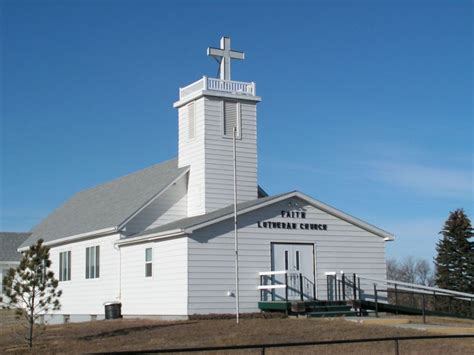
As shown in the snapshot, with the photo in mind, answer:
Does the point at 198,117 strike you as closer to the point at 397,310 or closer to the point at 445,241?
the point at 397,310

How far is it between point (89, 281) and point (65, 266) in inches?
130

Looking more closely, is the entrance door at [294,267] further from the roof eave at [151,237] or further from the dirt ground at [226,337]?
the roof eave at [151,237]

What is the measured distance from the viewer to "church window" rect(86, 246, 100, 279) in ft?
110

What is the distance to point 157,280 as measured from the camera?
29.0 m

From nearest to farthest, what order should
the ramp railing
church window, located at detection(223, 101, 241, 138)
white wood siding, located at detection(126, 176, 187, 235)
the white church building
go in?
the white church building, the ramp railing, white wood siding, located at detection(126, 176, 187, 235), church window, located at detection(223, 101, 241, 138)

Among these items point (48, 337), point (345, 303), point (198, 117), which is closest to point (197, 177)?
point (198, 117)

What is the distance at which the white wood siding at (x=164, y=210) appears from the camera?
3188 cm

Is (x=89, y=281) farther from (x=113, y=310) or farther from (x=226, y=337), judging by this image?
(x=226, y=337)

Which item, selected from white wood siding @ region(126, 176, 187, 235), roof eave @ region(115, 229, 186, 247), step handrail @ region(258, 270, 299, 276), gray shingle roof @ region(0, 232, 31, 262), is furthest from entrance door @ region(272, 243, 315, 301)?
gray shingle roof @ region(0, 232, 31, 262)

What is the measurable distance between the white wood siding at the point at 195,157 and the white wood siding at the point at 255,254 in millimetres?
3601

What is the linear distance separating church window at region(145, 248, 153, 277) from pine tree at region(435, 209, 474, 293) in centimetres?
2155

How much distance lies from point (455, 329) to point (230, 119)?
547 inches

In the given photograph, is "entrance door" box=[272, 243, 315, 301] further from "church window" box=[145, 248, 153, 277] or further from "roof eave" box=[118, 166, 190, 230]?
"roof eave" box=[118, 166, 190, 230]

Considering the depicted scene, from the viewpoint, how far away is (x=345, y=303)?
28.0m
